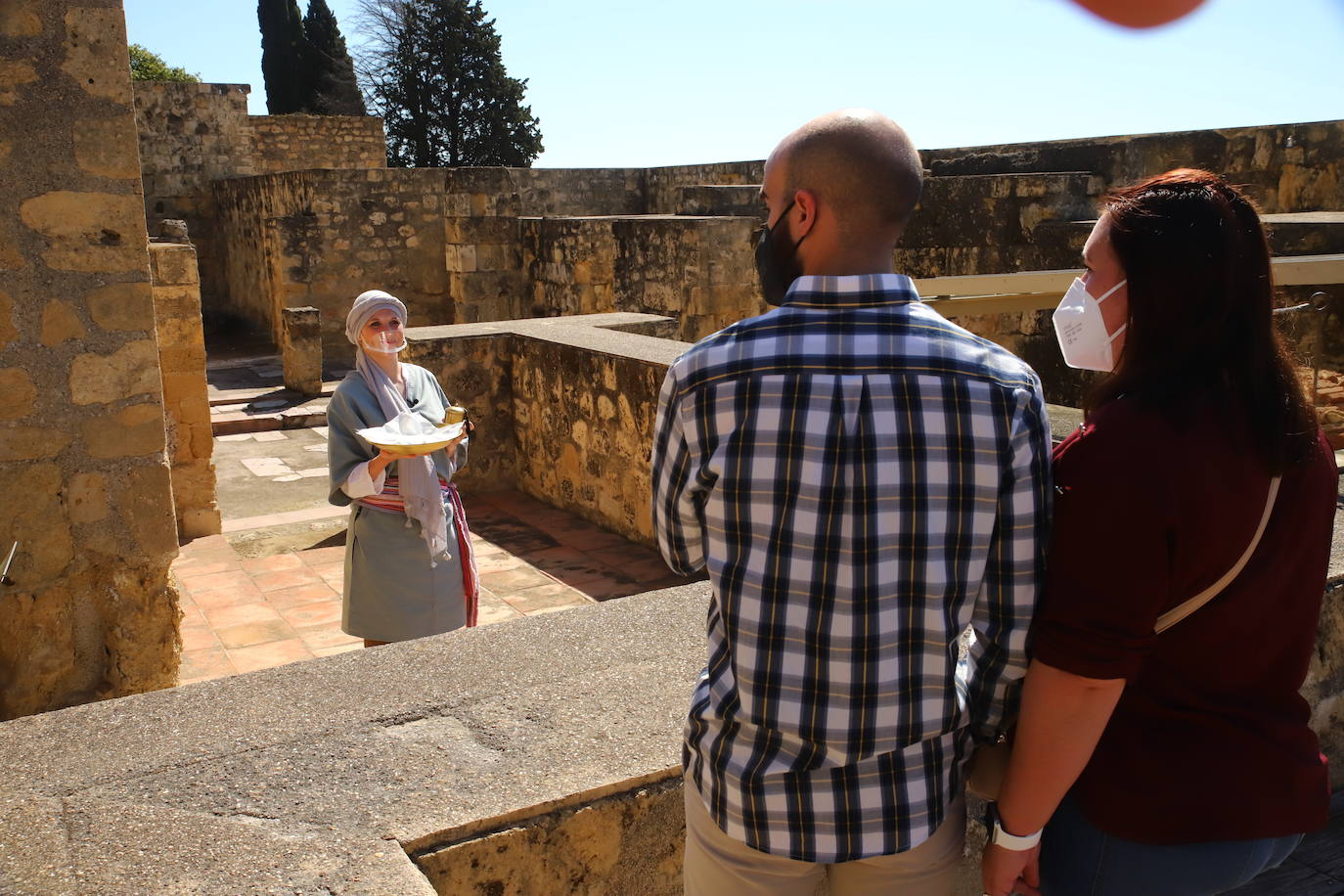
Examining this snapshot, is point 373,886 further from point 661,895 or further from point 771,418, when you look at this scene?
point 771,418

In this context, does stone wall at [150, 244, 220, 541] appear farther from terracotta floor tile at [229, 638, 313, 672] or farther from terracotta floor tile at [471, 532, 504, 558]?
terracotta floor tile at [229, 638, 313, 672]

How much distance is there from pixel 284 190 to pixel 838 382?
48.0 ft

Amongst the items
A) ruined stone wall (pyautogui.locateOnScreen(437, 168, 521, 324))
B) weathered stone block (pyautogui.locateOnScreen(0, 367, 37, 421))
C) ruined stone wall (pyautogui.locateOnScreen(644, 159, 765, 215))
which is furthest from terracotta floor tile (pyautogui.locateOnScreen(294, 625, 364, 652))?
ruined stone wall (pyautogui.locateOnScreen(644, 159, 765, 215))

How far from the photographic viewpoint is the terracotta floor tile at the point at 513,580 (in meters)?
5.15

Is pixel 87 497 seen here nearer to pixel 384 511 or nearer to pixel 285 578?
pixel 384 511

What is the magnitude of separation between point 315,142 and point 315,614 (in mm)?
18024

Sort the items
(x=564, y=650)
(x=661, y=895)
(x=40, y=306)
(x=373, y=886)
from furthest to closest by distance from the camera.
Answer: (x=40, y=306) < (x=564, y=650) < (x=661, y=895) < (x=373, y=886)

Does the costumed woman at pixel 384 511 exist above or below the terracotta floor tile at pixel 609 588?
above

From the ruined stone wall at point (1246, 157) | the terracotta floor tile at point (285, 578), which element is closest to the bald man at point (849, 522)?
the terracotta floor tile at point (285, 578)

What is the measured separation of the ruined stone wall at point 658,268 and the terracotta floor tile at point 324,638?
4.42 m

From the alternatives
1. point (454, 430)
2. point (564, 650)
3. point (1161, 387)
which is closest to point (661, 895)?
point (564, 650)

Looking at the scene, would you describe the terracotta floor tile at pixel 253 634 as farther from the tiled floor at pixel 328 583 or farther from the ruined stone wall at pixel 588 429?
the ruined stone wall at pixel 588 429

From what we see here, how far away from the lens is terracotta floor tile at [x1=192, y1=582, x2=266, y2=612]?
514 centimetres

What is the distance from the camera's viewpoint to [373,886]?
139cm
